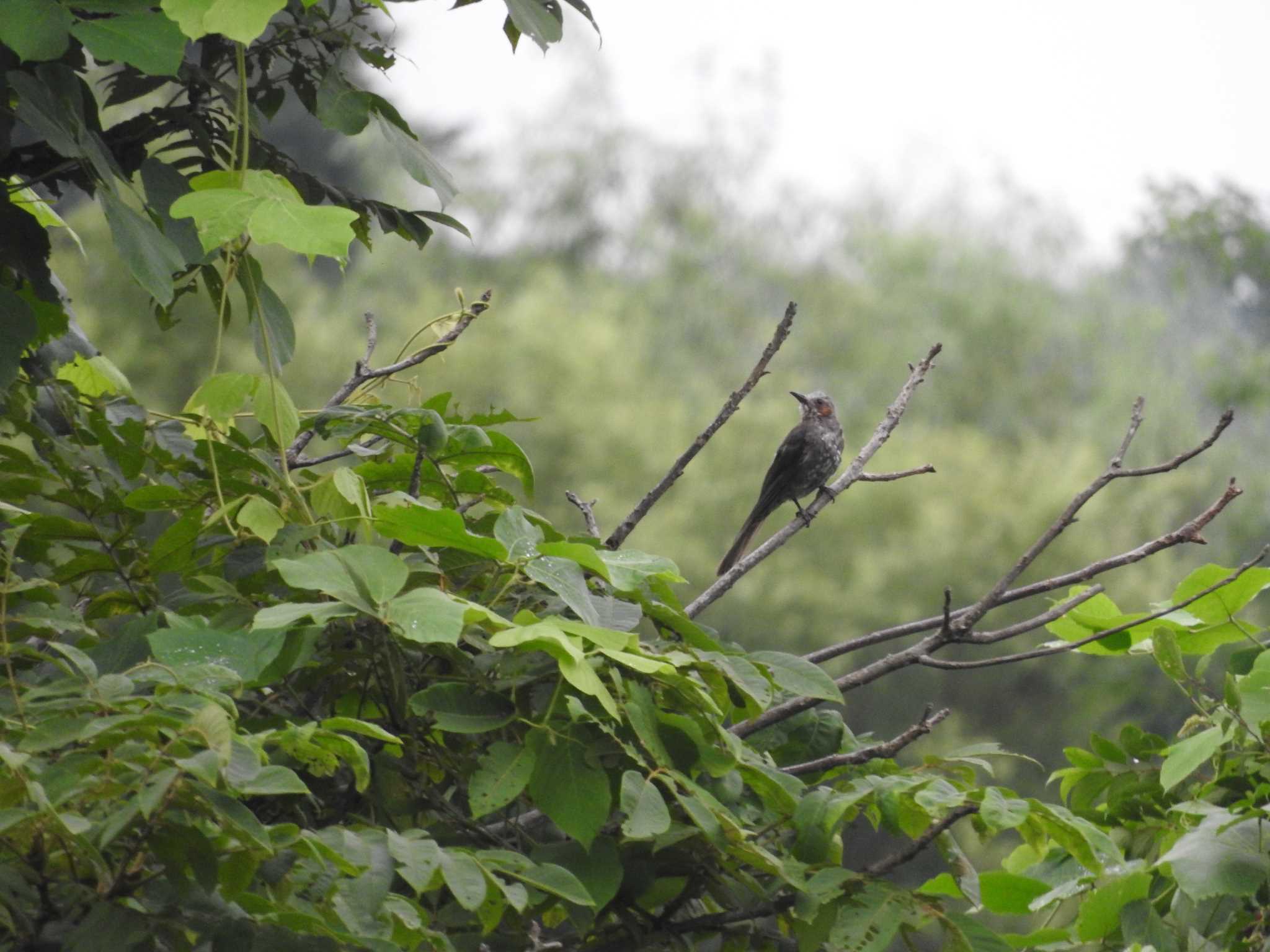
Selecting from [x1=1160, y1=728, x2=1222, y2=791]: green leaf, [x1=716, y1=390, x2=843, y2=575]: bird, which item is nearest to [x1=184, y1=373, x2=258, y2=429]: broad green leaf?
[x1=1160, y1=728, x2=1222, y2=791]: green leaf

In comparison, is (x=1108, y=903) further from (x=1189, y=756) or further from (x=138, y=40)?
(x=138, y=40)

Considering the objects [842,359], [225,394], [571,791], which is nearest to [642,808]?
[571,791]

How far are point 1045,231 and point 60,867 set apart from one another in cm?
2856

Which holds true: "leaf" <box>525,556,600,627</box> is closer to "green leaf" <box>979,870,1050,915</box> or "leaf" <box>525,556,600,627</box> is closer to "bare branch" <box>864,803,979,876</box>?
"bare branch" <box>864,803,979,876</box>

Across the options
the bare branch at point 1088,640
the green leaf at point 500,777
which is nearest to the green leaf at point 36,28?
the green leaf at point 500,777

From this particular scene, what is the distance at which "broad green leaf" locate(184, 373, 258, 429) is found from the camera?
1456mm

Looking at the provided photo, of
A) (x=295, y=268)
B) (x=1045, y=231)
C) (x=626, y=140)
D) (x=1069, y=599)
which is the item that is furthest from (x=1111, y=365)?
(x=1069, y=599)

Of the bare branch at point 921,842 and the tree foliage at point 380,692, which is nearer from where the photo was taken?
the tree foliage at point 380,692

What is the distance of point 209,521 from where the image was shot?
4.66 ft

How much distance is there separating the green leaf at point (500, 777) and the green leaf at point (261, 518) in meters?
0.37

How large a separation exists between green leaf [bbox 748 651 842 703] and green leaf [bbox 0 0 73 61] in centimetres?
97

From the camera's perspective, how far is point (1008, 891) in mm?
1654

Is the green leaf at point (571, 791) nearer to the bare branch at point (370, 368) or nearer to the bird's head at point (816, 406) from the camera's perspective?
the bare branch at point (370, 368)

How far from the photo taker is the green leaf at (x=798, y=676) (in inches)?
54.9
